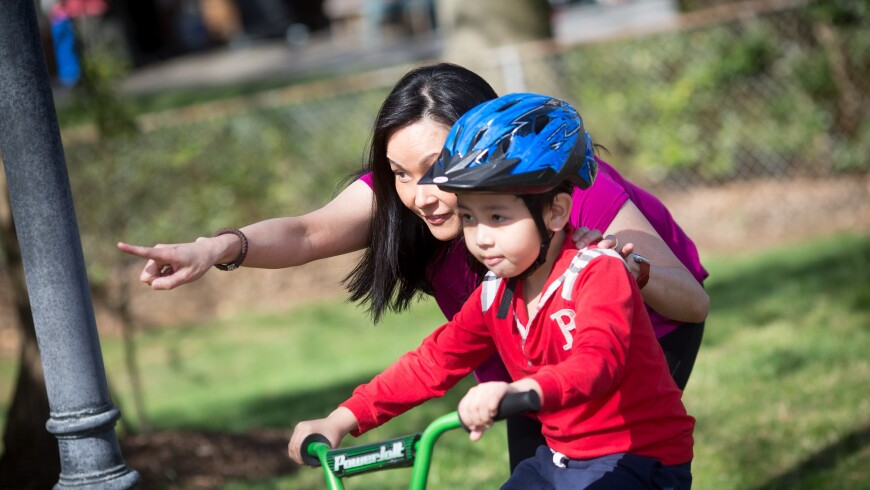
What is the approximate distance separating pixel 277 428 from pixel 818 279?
163 inches

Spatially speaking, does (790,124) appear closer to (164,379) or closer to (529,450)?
(164,379)

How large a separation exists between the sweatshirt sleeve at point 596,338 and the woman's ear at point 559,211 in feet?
0.49

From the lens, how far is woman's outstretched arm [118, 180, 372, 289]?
2.83m

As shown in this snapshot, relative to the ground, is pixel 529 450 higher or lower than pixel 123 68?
lower

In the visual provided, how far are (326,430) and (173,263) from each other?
2.01 ft

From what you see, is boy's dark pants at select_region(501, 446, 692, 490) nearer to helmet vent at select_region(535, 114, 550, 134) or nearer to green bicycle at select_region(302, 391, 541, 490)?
green bicycle at select_region(302, 391, 541, 490)

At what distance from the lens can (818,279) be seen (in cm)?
793

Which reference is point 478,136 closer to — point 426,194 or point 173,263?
point 426,194

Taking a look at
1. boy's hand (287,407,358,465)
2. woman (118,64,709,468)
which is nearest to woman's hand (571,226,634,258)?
woman (118,64,709,468)

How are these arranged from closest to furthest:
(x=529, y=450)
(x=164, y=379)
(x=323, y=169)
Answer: (x=529, y=450)
(x=164, y=379)
(x=323, y=169)

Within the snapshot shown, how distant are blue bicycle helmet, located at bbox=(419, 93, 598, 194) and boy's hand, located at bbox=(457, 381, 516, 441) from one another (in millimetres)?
537

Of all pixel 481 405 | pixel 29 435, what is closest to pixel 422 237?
pixel 481 405

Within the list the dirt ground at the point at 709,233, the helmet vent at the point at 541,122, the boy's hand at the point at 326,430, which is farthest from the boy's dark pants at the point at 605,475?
the dirt ground at the point at 709,233

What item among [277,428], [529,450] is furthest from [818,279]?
[529,450]
